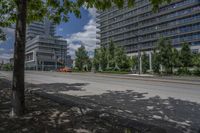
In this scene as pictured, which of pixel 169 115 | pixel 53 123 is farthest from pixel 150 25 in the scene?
pixel 53 123

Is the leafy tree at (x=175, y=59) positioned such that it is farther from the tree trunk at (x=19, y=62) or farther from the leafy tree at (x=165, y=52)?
the tree trunk at (x=19, y=62)

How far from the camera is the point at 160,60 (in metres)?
47.1

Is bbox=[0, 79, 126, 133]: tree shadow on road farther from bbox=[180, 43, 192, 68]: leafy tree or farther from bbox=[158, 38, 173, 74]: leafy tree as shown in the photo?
bbox=[180, 43, 192, 68]: leafy tree

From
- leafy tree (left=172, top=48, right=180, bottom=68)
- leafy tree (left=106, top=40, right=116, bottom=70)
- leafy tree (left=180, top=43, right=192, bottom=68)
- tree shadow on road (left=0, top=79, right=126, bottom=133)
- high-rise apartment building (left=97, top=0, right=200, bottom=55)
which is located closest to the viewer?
tree shadow on road (left=0, top=79, right=126, bottom=133)

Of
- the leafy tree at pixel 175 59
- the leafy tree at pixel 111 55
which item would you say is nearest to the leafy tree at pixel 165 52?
the leafy tree at pixel 175 59

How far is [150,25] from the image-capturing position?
287 ft

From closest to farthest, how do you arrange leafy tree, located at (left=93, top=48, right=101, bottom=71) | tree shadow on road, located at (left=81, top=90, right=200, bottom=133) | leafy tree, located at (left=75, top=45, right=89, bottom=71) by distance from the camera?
tree shadow on road, located at (left=81, top=90, right=200, bottom=133) → leafy tree, located at (left=93, top=48, right=101, bottom=71) → leafy tree, located at (left=75, top=45, right=89, bottom=71)

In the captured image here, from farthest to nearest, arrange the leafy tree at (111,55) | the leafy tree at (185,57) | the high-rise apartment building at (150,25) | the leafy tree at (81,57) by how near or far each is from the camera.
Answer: the leafy tree at (81,57) < the high-rise apartment building at (150,25) < the leafy tree at (111,55) < the leafy tree at (185,57)

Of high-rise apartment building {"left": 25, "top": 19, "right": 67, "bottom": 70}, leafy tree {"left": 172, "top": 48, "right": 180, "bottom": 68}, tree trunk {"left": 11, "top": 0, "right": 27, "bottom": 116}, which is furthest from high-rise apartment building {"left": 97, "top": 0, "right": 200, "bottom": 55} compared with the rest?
tree trunk {"left": 11, "top": 0, "right": 27, "bottom": 116}

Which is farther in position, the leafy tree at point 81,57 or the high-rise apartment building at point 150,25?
the leafy tree at point 81,57

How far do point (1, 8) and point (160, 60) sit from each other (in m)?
41.5

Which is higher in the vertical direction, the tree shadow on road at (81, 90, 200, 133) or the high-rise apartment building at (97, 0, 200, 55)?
the high-rise apartment building at (97, 0, 200, 55)

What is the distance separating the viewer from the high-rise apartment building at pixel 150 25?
235ft

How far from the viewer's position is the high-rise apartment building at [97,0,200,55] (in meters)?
71.8
